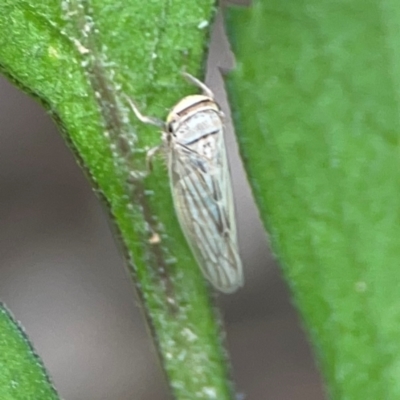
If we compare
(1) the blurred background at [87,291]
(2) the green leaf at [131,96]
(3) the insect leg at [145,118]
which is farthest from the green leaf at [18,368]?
(1) the blurred background at [87,291]

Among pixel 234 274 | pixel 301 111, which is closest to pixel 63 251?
pixel 234 274

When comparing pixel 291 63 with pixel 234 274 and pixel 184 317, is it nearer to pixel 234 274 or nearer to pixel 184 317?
pixel 184 317

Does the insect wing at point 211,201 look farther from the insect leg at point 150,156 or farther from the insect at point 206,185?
the insect leg at point 150,156

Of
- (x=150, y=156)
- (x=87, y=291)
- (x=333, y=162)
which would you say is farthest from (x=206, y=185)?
(x=87, y=291)

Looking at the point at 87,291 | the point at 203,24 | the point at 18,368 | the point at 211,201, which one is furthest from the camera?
the point at 87,291

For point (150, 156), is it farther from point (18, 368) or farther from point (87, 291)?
point (87, 291)

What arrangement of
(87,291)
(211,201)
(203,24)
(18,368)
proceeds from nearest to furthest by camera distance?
(18,368) < (203,24) < (211,201) < (87,291)

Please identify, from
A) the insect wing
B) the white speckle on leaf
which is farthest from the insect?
the white speckle on leaf
